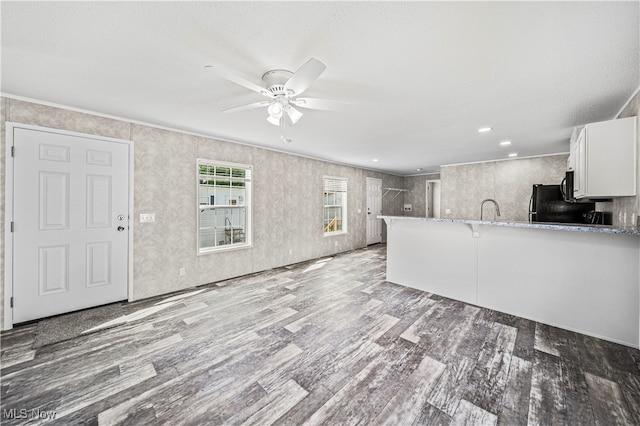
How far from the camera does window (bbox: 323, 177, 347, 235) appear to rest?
662 cm

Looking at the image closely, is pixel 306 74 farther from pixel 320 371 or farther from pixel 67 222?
pixel 67 222

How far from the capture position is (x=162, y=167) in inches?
144

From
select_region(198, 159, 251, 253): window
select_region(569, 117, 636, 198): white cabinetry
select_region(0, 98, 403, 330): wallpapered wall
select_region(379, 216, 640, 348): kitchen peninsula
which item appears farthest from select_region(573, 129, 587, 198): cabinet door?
select_region(198, 159, 251, 253): window

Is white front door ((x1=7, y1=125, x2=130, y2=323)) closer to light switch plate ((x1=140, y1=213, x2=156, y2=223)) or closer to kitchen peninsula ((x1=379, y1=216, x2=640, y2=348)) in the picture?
light switch plate ((x1=140, y1=213, x2=156, y2=223))

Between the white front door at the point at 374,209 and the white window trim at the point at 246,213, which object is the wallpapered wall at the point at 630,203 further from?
the white front door at the point at 374,209

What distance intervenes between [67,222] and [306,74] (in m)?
3.42

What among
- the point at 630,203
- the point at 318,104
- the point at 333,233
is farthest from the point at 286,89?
the point at 333,233

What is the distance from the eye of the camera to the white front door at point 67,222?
2715 millimetres

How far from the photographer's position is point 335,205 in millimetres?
6875

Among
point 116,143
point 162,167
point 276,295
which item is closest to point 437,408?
point 276,295

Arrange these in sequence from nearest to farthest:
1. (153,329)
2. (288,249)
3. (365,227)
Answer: (153,329) < (288,249) < (365,227)

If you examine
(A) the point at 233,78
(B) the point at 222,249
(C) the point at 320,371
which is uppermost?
(A) the point at 233,78

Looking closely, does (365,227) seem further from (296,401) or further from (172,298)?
(296,401)

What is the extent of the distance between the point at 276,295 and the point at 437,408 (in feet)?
8.18
